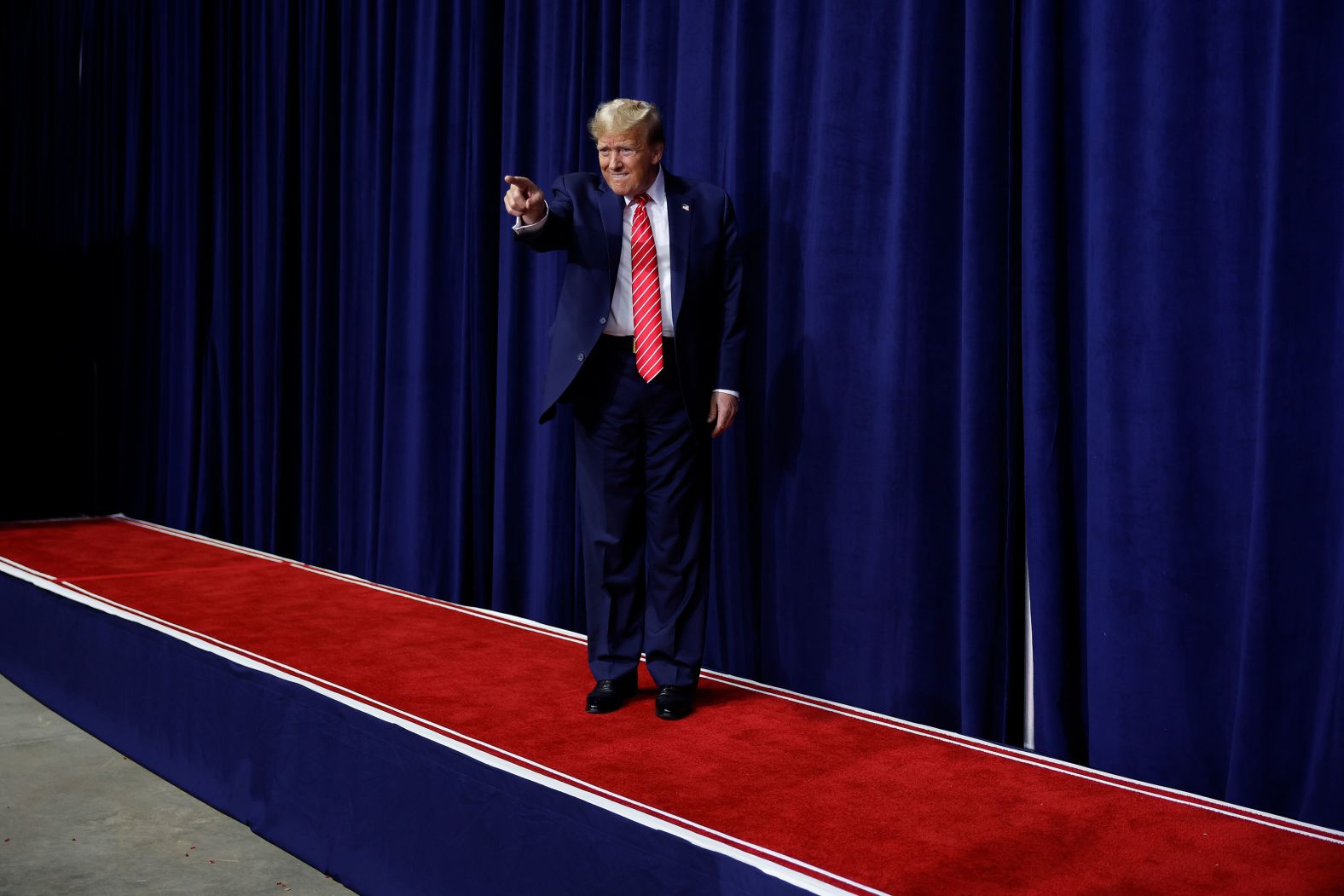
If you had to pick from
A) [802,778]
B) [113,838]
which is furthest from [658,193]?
[113,838]

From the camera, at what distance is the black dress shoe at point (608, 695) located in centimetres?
242

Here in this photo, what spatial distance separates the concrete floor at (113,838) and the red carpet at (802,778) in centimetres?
35

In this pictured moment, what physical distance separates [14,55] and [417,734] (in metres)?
5.73

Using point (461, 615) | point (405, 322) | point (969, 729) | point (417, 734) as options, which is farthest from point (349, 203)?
point (969, 729)

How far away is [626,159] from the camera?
2.35 meters

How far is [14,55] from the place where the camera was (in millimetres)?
6289

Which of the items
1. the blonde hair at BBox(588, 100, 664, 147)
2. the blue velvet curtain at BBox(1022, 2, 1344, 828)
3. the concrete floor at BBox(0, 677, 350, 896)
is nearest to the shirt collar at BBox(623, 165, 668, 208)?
the blonde hair at BBox(588, 100, 664, 147)

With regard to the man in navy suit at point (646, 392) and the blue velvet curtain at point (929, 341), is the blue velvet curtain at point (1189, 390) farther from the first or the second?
the man in navy suit at point (646, 392)

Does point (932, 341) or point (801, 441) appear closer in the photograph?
point (932, 341)

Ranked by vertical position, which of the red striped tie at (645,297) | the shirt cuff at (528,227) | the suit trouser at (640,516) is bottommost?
the suit trouser at (640,516)

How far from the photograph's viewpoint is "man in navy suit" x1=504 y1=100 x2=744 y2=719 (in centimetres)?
245

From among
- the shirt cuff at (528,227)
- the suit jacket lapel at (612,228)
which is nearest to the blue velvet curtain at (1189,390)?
the suit jacket lapel at (612,228)

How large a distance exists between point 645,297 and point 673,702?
826mm

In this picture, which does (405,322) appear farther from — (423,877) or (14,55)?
(14,55)
